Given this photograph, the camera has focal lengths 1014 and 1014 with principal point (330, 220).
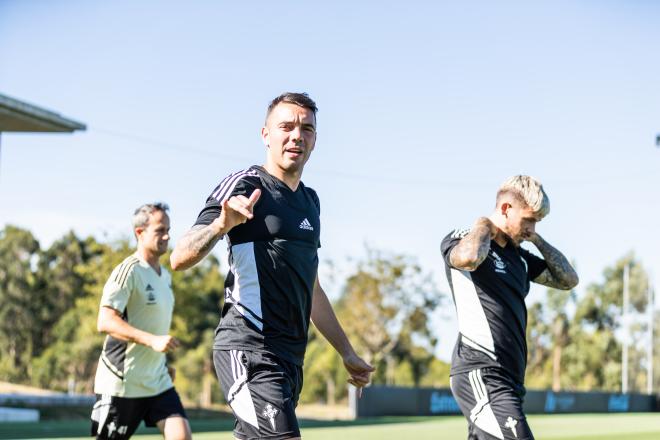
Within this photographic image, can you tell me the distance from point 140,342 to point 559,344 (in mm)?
69672

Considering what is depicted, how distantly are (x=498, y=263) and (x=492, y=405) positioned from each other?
920 mm

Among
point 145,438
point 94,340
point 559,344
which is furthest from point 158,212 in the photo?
point 559,344

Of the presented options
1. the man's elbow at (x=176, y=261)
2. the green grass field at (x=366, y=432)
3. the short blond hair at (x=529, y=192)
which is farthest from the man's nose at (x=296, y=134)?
the green grass field at (x=366, y=432)

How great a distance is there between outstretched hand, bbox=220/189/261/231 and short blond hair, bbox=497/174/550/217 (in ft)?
7.70

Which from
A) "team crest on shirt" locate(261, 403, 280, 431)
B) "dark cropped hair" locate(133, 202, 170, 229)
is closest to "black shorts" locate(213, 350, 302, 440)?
"team crest on shirt" locate(261, 403, 280, 431)

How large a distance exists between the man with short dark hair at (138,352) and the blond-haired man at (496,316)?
246 centimetres

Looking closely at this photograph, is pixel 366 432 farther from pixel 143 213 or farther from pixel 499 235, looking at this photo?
pixel 499 235

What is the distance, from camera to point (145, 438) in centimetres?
1688

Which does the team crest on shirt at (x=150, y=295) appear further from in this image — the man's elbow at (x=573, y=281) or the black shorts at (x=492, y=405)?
the man's elbow at (x=573, y=281)

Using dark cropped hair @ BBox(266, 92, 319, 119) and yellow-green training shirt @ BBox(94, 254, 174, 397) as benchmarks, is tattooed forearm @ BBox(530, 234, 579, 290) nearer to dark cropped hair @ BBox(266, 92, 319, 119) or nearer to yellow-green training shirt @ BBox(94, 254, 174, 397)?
dark cropped hair @ BBox(266, 92, 319, 119)

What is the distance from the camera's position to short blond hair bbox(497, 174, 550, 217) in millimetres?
6473

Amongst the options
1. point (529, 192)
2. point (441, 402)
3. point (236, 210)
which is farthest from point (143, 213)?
point (441, 402)

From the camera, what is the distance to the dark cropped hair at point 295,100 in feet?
17.7

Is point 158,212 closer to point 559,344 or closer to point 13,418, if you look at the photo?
point 13,418
